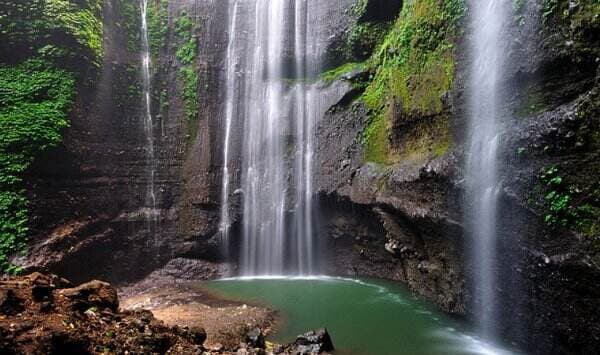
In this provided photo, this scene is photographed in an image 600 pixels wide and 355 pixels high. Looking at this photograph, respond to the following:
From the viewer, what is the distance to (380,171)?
34.6 ft

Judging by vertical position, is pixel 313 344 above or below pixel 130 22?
below

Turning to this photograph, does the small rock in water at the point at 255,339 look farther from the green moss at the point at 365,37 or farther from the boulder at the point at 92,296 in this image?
the green moss at the point at 365,37

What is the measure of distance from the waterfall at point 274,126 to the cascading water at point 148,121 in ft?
8.40

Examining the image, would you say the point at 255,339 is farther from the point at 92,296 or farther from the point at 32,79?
the point at 32,79

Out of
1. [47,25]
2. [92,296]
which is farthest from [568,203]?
[47,25]

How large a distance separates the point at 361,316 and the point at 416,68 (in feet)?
19.6

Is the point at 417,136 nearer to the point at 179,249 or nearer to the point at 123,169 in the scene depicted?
the point at 179,249

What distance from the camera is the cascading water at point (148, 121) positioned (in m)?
13.7

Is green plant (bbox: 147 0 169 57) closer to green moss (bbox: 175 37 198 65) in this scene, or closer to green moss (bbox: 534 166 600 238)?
green moss (bbox: 175 37 198 65)

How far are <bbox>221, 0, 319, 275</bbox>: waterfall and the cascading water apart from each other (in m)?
2.56

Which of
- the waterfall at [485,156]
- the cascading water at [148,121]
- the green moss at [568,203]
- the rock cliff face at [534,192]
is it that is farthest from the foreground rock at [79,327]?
the cascading water at [148,121]

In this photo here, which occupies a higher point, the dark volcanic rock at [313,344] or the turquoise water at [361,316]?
the dark volcanic rock at [313,344]

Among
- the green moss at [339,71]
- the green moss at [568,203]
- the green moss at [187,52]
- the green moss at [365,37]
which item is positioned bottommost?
the green moss at [568,203]

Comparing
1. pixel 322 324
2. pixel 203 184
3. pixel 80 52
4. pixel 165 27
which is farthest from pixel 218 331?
pixel 165 27
